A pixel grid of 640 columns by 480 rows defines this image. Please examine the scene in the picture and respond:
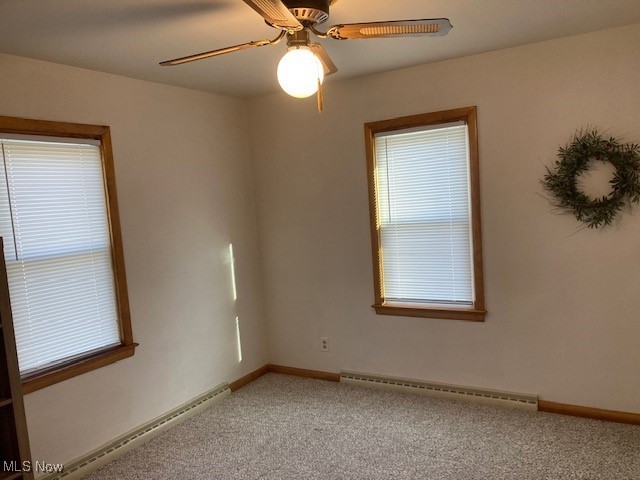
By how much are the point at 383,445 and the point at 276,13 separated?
2.45 meters

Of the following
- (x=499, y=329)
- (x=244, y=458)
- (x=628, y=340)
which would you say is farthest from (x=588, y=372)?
(x=244, y=458)

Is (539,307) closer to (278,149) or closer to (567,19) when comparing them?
(567,19)

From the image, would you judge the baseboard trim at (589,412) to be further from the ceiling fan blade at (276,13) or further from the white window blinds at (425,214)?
the ceiling fan blade at (276,13)

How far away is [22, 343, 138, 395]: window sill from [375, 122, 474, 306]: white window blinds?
1.95m

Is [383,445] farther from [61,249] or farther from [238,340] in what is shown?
[61,249]

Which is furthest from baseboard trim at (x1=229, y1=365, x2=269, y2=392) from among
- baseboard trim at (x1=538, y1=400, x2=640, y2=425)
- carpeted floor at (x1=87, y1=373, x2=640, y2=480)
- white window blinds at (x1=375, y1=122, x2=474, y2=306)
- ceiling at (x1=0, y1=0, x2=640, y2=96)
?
ceiling at (x1=0, y1=0, x2=640, y2=96)

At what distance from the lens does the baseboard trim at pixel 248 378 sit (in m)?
3.98

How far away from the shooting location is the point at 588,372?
310 centimetres

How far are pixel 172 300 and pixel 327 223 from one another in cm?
133

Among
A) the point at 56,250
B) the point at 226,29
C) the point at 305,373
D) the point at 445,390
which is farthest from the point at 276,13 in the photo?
the point at 305,373

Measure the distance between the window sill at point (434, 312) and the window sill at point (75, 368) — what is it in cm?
182

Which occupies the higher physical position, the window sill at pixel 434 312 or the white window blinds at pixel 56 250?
the white window blinds at pixel 56 250

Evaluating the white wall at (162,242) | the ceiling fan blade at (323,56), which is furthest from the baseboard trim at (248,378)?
the ceiling fan blade at (323,56)

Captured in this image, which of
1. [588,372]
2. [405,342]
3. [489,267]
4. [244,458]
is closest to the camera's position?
[244,458]
